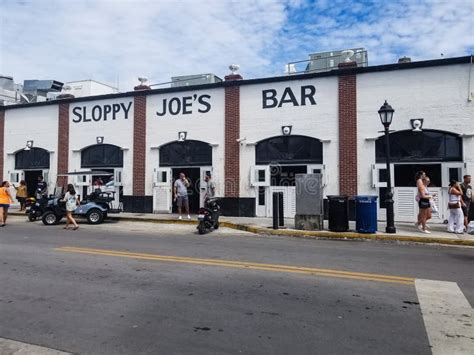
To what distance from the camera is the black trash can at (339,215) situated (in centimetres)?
1221

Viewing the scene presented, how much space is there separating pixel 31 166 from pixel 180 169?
958cm

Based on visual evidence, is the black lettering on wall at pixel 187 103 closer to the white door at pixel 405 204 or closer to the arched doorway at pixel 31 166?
the arched doorway at pixel 31 166

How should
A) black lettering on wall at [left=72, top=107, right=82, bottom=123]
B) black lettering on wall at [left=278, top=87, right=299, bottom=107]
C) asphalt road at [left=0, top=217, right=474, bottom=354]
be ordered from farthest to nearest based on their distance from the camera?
1. black lettering on wall at [left=72, top=107, right=82, bottom=123]
2. black lettering on wall at [left=278, top=87, right=299, bottom=107]
3. asphalt road at [left=0, top=217, right=474, bottom=354]

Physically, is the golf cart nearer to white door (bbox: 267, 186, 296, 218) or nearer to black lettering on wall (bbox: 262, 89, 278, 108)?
white door (bbox: 267, 186, 296, 218)

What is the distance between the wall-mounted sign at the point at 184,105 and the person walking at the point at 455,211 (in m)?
10.5

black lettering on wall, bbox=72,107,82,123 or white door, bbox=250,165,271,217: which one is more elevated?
black lettering on wall, bbox=72,107,82,123

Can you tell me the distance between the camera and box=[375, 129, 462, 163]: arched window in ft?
46.9

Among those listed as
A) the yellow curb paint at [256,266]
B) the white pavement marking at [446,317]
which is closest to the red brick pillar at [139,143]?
the yellow curb paint at [256,266]

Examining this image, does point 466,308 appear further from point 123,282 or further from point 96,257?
point 96,257

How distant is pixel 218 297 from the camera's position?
5.41 meters

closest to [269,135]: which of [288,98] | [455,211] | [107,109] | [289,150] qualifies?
[289,150]

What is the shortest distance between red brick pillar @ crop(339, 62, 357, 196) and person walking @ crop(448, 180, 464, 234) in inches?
149

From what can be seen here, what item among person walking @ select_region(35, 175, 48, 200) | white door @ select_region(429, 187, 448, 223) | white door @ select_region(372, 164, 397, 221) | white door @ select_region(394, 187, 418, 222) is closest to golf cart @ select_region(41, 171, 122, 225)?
person walking @ select_region(35, 175, 48, 200)

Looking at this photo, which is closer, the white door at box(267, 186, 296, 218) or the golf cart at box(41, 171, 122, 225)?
the golf cart at box(41, 171, 122, 225)
